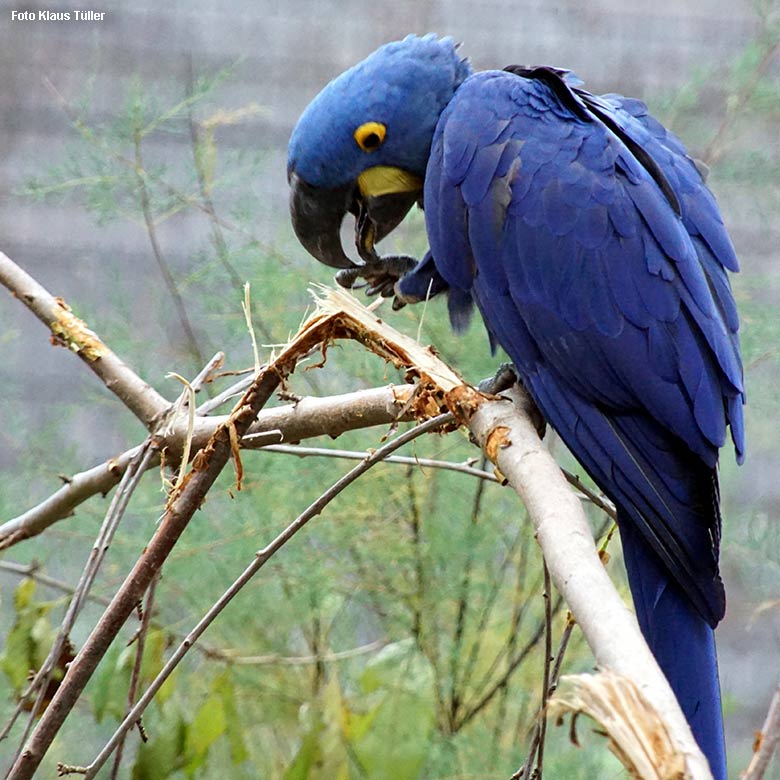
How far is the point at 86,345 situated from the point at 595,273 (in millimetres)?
432

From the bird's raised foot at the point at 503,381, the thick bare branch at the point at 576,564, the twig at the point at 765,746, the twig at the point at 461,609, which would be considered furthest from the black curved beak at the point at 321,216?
the twig at the point at 765,746

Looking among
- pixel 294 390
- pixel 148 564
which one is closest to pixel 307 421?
pixel 148 564

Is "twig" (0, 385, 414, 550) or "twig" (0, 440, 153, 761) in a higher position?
"twig" (0, 385, 414, 550)

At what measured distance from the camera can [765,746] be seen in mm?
359

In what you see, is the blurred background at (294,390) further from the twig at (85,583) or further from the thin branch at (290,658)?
the twig at (85,583)

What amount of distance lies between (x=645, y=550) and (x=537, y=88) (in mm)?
436

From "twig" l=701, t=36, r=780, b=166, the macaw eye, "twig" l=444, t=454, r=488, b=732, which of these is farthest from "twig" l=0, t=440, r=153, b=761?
"twig" l=701, t=36, r=780, b=166

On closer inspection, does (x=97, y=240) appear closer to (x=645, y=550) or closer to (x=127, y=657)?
(x=127, y=657)

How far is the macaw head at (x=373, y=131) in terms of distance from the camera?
1.04 meters

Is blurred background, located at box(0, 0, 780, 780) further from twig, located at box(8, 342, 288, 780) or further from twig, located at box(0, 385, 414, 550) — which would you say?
twig, located at box(8, 342, 288, 780)

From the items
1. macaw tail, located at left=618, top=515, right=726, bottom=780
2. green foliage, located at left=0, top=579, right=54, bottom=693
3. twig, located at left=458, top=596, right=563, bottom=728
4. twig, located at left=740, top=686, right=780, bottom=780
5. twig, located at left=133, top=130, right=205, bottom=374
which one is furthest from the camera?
twig, located at left=133, top=130, right=205, bottom=374

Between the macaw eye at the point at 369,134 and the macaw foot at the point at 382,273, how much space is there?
13 centimetres

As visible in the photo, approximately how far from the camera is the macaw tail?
2.44 feet

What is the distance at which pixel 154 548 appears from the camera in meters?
0.64
